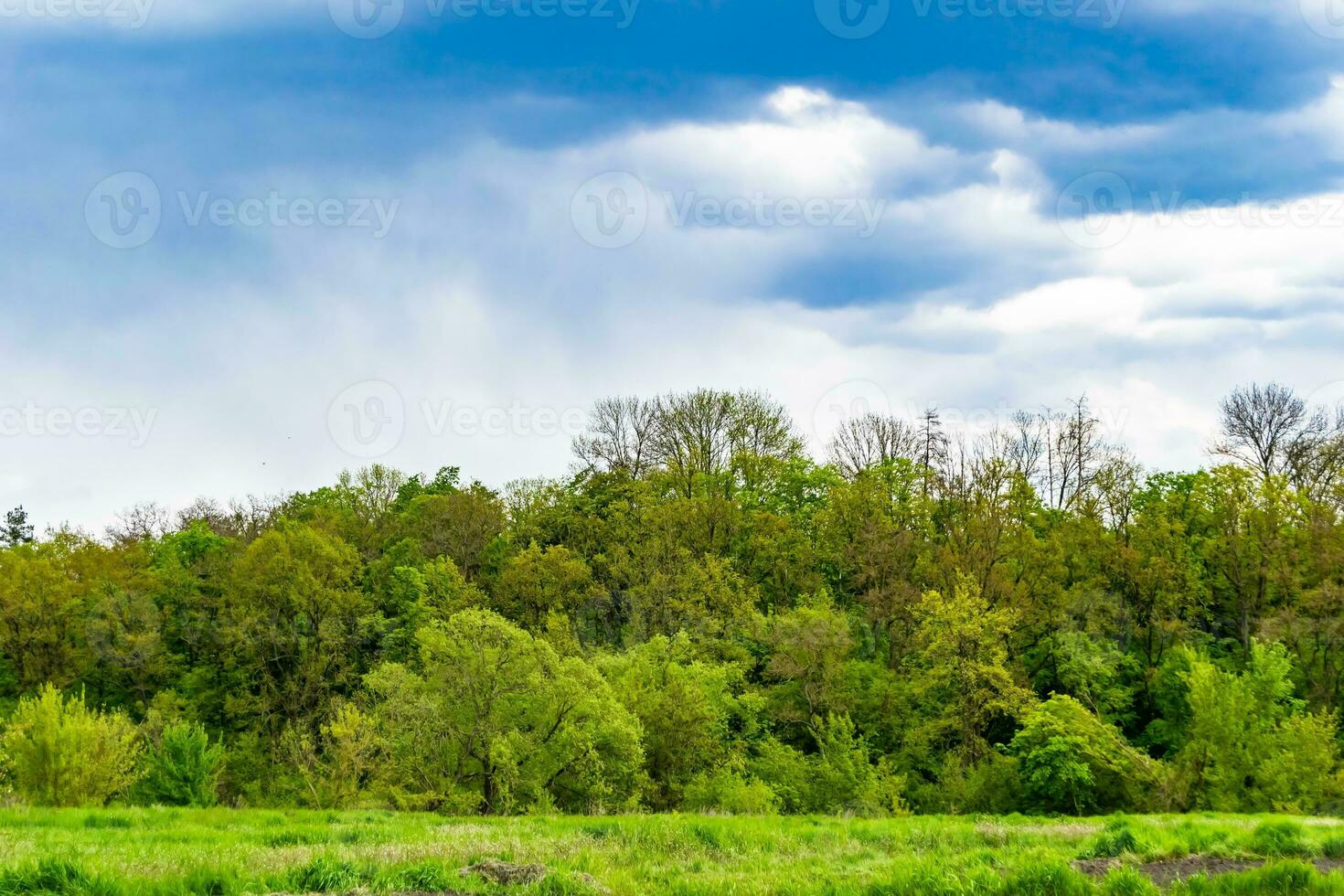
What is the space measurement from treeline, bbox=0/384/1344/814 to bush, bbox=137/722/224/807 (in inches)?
3.9

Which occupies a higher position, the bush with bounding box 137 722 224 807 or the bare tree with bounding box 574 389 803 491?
the bare tree with bounding box 574 389 803 491

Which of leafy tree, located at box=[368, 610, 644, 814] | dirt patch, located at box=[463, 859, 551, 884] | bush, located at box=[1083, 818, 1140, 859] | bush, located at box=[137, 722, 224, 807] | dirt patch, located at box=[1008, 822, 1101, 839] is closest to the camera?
dirt patch, located at box=[463, 859, 551, 884]

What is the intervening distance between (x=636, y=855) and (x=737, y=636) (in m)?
47.7

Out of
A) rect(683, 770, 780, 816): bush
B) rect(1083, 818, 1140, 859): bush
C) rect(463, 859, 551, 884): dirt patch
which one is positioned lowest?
rect(683, 770, 780, 816): bush

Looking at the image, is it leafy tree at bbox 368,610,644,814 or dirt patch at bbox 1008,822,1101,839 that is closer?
dirt patch at bbox 1008,822,1101,839

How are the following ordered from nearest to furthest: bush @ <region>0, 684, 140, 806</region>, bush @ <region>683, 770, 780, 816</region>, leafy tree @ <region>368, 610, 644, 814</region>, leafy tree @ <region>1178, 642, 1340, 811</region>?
bush @ <region>0, 684, 140, 806</region>, leafy tree @ <region>1178, 642, 1340, 811</region>, leafy tree @ <region>368, 610, 644, 814</region>, bush @ <region>683, 770, 780, 816</region>

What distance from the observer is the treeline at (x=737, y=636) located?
37.8 m

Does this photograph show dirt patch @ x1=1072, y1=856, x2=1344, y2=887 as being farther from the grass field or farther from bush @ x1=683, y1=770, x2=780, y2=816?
bush @ x1=683, y1=770, x2=780, y2=816

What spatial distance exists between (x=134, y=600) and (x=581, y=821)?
64.0m

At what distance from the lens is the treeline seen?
37.8 metres

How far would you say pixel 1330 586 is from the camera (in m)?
49.1

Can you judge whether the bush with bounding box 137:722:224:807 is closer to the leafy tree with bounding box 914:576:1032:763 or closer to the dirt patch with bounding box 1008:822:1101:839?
the dirt patch with bounding box 1008:822:1101:839

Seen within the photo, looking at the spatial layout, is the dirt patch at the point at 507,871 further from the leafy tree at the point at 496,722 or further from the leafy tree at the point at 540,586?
the leafy tree at the point at 540,586

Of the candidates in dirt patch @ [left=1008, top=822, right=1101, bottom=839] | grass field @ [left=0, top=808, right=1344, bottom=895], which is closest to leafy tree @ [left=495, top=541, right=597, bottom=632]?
grass field @ [left=0, top=808, right=1344, bottom=895]
